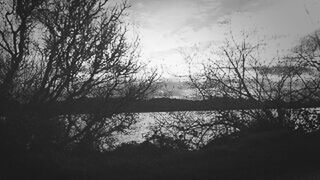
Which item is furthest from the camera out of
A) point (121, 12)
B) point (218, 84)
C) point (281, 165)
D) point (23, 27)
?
point (218, 84)

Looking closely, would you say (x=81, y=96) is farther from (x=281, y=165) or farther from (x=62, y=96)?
(x=281, y=165)

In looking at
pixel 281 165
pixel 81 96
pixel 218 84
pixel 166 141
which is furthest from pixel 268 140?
pixel 81 96

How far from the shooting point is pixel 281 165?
1535cm

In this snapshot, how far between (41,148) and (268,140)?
414 inches

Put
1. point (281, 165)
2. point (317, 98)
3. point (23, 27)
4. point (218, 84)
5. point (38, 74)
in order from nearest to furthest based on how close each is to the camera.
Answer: point (281, 165)
point (23, 27)
point (38, 74)
point (317, 98)
point (218, 84)

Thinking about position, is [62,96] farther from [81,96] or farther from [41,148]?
[41,148]

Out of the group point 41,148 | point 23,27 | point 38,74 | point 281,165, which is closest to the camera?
point 41,148

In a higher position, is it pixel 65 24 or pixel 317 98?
pixel 65 24

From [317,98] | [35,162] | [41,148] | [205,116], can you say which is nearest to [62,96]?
[41,148]

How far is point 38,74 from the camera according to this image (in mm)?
18047

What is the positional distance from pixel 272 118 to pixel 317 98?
3.60m

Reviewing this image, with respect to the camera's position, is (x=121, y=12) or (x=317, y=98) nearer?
(x=121, y=12)

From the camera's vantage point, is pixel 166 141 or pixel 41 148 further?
pixel 166 141

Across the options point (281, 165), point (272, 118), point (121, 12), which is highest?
point (121, 12)
